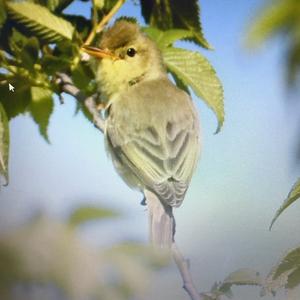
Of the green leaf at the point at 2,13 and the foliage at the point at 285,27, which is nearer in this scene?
the foliage at the point at 285,27

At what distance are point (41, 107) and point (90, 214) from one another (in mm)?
203

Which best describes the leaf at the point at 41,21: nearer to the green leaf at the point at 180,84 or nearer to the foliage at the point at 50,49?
the foliage at the point at 50,49

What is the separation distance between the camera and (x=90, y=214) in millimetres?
1111

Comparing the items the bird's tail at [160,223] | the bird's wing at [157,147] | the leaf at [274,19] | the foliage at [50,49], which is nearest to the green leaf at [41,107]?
the foliage at [50,49]

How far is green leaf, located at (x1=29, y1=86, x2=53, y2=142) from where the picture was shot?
1136mm

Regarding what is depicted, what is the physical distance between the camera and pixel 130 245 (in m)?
1.11

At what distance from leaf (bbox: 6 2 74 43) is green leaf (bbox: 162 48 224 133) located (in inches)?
6.8

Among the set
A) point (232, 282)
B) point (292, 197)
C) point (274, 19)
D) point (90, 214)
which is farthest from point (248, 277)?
point (274, 19)

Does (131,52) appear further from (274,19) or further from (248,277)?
(248,277)

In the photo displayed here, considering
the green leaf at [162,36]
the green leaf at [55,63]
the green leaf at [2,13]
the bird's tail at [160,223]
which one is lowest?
the bird's tail at [160,223]

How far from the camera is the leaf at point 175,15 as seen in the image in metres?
1.07

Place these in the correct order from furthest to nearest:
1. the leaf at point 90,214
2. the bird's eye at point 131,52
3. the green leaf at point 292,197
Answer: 1. the bird's eye at point 131,52
2. the leaf at point 90,214
3. the green leaf at point 292,197

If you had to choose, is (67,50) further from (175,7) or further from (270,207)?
(270,207)

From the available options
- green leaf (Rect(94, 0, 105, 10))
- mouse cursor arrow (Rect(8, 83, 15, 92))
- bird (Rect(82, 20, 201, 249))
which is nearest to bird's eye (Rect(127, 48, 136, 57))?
bird (Rect(82, 20, 201, 249))
